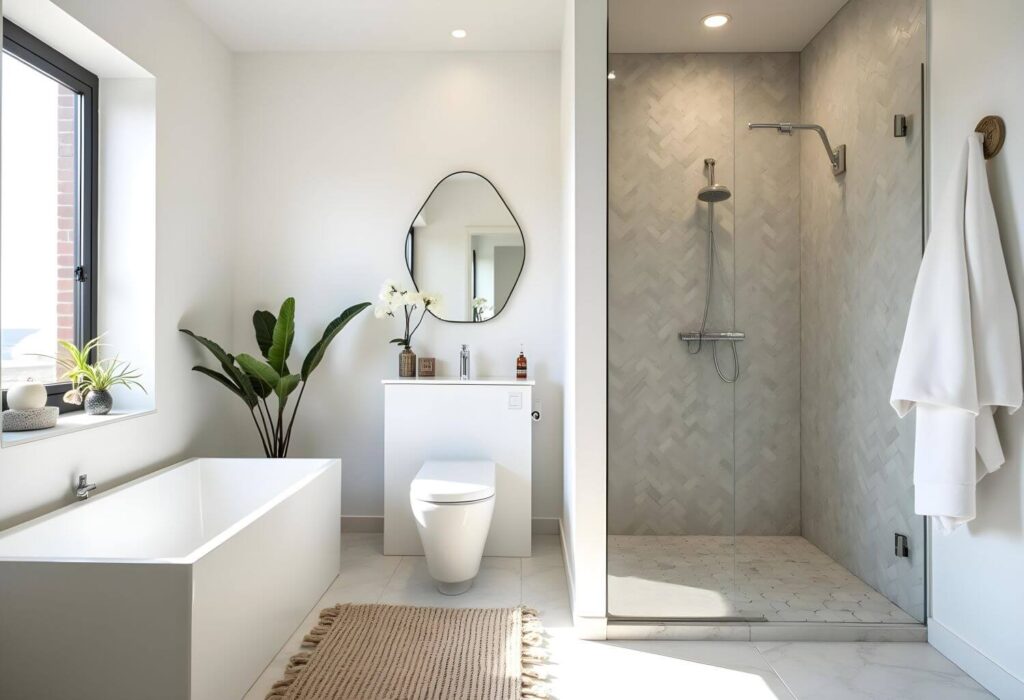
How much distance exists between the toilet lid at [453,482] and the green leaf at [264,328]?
1.15m

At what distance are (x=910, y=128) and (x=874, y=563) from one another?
1705 mm

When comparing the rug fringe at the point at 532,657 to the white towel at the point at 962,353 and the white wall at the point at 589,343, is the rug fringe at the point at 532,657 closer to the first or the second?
the white wall at the point at 589,343

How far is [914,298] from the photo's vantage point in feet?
6.72

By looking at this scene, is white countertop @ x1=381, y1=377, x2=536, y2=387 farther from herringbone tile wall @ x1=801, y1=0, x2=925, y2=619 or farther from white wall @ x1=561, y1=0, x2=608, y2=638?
herringbone tile wall @ x1=801, y1=0, x2=925, y2=619

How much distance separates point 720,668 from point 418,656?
1.06m

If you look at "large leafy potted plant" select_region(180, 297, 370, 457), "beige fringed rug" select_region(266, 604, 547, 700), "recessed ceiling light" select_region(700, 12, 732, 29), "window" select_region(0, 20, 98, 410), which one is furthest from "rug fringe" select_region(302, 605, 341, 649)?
"recessed ceiling light" select_region(700, 12, 732, 29)

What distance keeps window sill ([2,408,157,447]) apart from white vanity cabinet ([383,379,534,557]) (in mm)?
1165

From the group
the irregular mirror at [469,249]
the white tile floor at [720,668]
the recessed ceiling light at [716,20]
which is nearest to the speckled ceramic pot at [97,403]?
the white tile floor at [720,668]

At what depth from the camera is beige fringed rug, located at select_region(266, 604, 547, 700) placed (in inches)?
75.2

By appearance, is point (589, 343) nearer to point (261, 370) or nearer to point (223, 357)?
point (261, 370)

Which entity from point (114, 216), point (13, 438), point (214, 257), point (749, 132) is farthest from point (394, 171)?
point (13, 438)

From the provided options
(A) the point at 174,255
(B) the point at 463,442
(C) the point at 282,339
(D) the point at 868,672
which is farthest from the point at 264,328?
(D) the point at 868,672

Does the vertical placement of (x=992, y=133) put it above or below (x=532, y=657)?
above

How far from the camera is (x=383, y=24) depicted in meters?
3.15
